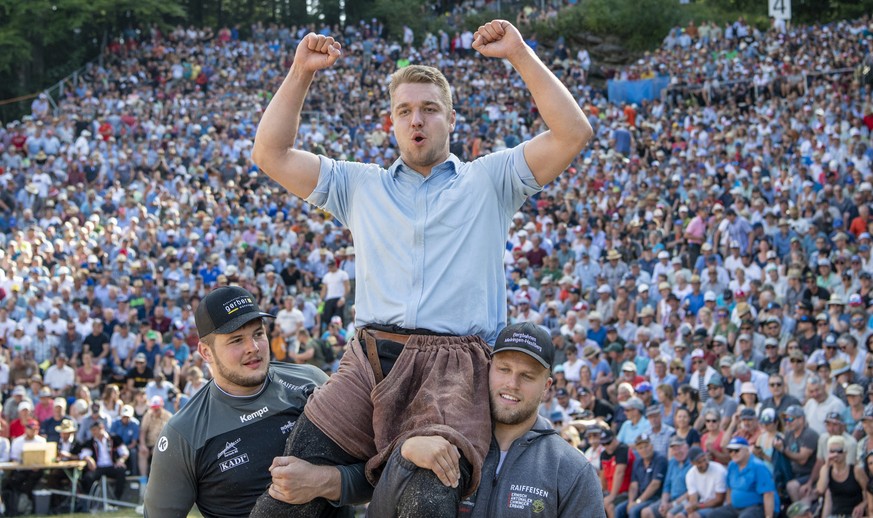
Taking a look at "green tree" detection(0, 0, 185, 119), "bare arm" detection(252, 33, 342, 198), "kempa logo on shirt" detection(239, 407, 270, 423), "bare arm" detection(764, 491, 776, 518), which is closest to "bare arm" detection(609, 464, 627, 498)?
"bare arm" detection(764, 491, 776, 518)

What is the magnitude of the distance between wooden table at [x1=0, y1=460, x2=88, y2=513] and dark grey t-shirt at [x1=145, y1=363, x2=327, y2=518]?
8.88 m

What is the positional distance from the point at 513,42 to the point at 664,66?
26.6 metres

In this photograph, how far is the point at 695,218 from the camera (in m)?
15.4

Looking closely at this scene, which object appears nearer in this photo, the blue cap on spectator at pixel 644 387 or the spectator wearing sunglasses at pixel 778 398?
the spectator wearing sunglasses at pixel 778 398

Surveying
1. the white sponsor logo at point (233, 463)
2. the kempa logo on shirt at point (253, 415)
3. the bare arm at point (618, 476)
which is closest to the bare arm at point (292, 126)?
the kempa logo on shirt at point (253, 415)

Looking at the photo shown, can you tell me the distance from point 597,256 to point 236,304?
1181 cm

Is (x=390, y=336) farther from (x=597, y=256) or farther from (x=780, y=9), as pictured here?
(x=780, y=9)

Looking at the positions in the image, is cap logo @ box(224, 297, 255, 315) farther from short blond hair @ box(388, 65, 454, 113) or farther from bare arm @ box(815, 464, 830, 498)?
bare arm @ box(815, 464, 830, 498)

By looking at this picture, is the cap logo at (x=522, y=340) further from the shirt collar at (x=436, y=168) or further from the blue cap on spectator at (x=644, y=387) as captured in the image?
the blue cap on spectator at (x=644, y=387)

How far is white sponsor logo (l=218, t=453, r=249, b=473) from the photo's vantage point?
4.22 metres

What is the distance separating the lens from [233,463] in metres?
4.22

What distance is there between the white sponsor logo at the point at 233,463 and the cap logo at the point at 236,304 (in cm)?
55

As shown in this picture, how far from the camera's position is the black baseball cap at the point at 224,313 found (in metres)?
4.27

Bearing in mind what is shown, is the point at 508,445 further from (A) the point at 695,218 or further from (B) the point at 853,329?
(A) the point at 695,218
